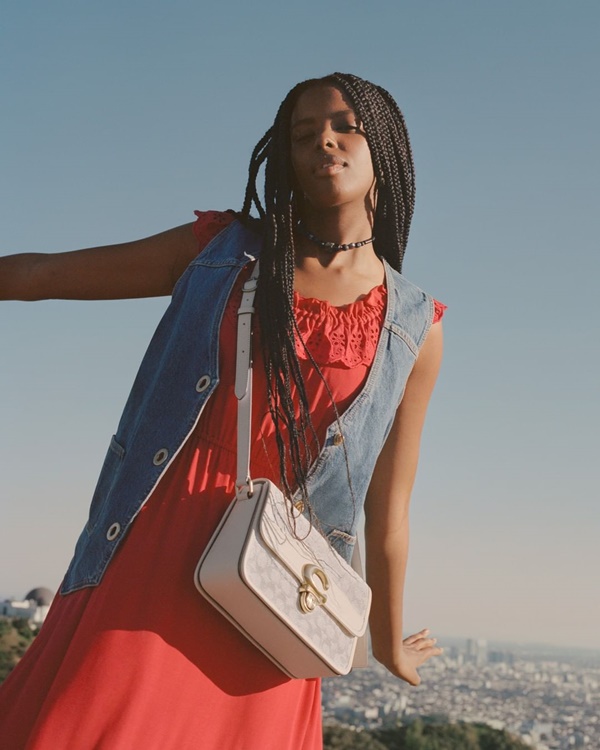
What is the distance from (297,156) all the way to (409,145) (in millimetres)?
445

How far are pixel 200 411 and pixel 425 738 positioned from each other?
4545cm

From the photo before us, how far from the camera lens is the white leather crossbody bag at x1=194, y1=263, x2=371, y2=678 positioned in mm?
2213

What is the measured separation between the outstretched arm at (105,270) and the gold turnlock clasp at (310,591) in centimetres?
100

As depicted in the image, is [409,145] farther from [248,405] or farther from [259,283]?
[248,405]

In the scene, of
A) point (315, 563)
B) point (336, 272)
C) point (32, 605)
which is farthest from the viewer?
point (32, 605)

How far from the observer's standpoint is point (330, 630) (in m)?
2.40

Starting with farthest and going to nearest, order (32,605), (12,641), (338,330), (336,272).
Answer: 1. (32,605)
2. (12,641)
3. (336,272)
4. (338,330)

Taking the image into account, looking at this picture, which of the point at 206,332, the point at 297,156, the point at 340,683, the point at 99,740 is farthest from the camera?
the point at 340,683

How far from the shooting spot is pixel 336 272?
2.96 metres

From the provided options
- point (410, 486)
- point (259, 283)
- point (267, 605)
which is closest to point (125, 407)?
point (259, 283)

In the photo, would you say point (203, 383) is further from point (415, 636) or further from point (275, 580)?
point (415, 636)

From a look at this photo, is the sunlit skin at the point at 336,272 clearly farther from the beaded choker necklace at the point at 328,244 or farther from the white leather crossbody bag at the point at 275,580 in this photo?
the white leather crossbody bag at the point at 275,580

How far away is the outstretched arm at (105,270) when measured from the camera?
8.90ft

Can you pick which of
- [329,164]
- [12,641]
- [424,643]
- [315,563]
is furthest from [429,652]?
[12,641]
